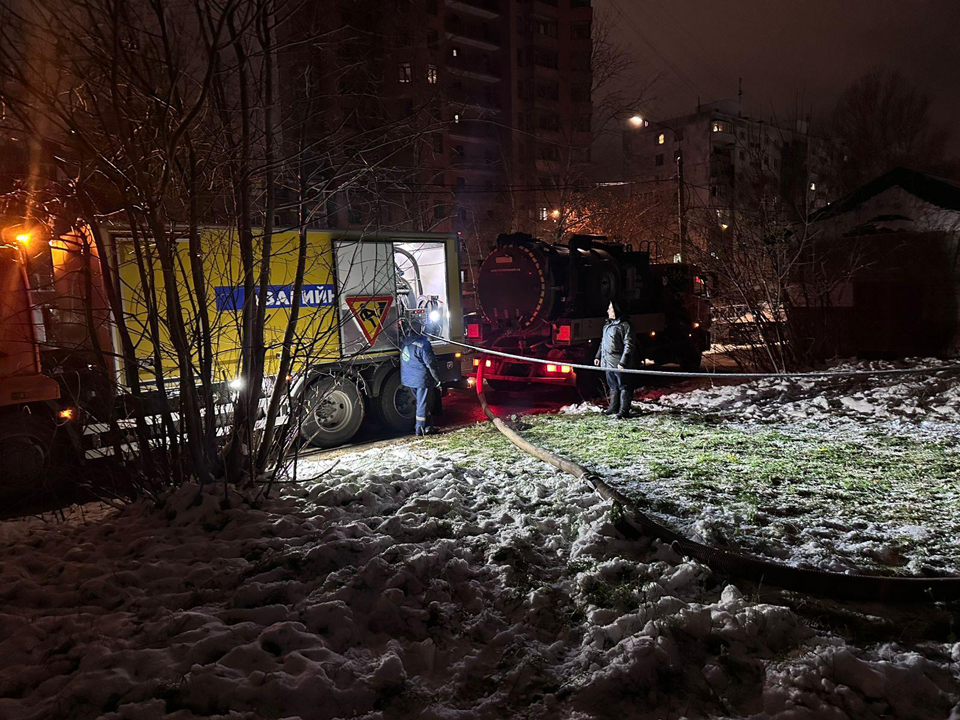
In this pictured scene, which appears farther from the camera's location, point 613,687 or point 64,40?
point 64,40

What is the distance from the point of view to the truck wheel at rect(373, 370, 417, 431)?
10.6m

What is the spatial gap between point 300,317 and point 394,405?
7.52 ft

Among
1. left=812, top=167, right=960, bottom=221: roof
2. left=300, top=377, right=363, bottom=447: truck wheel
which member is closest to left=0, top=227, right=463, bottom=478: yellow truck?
left=300, top=377, right=363, bottom=447: truck wheel

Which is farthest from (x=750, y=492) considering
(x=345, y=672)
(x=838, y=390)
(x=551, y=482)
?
(x=838, y=390)

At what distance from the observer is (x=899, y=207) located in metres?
17.7

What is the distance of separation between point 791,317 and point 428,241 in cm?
856

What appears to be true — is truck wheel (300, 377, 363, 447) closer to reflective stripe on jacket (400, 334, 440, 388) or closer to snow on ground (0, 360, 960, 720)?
reflective stripe on jacket (400, 334, 440, 388)

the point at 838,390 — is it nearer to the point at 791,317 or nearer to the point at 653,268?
the point at 791,317

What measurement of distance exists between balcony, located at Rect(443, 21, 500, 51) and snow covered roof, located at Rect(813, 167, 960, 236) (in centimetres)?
3340

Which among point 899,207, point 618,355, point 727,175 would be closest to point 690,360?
point 618,355

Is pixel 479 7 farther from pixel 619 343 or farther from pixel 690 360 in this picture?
pixel 619 343

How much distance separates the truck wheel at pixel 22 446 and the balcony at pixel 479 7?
45.7m

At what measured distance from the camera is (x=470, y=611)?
13.3 feet

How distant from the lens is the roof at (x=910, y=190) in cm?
1714
